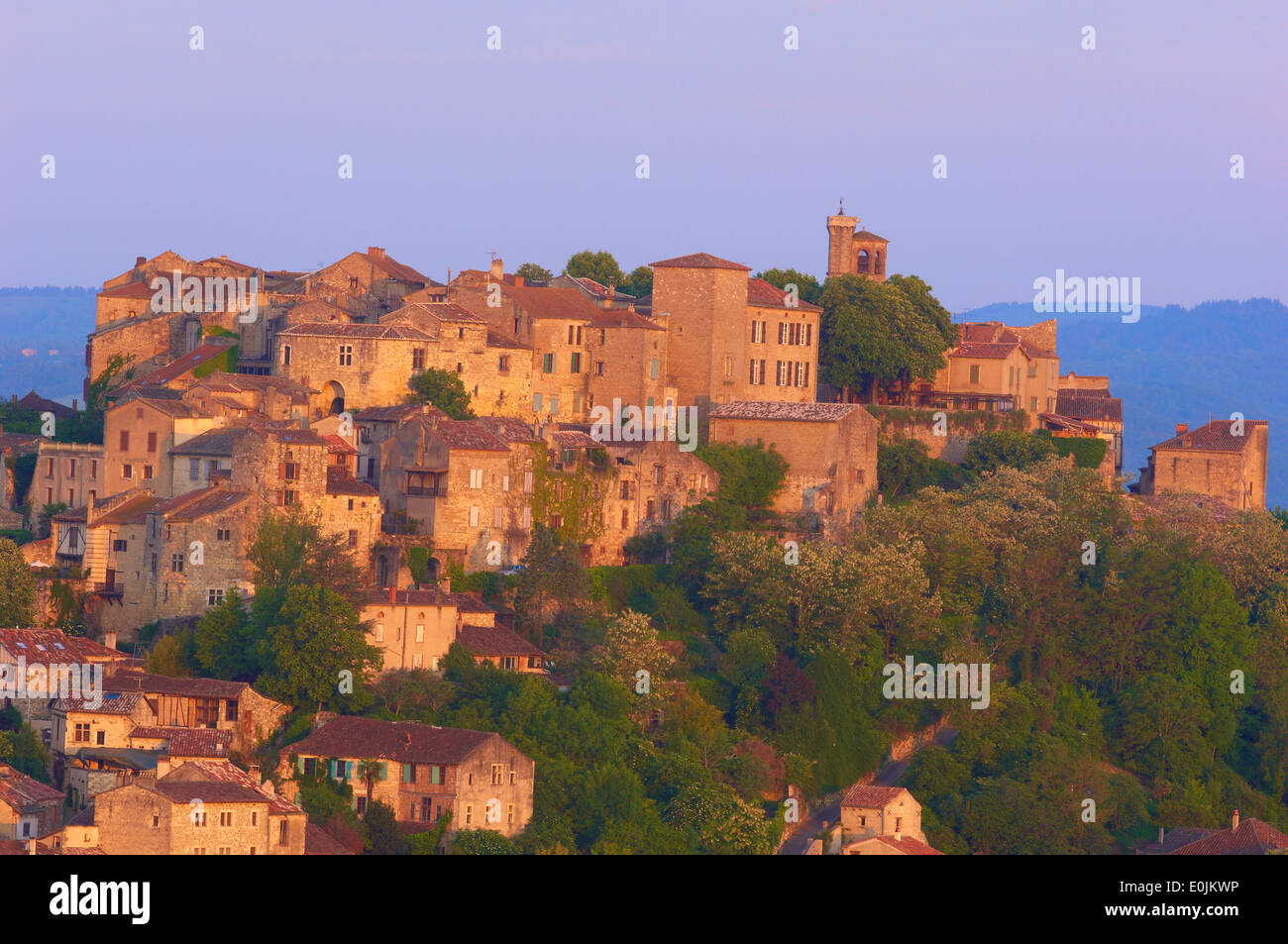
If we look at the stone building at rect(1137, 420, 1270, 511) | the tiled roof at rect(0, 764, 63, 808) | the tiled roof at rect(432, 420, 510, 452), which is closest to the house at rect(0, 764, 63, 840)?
the tiled roof at rect(0, 764, 63, 808)

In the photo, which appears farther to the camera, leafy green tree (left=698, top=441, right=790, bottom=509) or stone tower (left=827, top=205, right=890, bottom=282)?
stone tower (left=827, top=205, right=890, bottom=282)

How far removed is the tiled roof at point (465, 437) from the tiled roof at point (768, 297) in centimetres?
1424

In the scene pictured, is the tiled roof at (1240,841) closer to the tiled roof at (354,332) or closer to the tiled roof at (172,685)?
the tiled roof at (172,685)

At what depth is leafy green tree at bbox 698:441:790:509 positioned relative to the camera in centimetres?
6281

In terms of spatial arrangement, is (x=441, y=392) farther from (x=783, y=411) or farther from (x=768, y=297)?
(x=768, y=297)

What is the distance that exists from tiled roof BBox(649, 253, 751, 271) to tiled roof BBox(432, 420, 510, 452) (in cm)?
1264

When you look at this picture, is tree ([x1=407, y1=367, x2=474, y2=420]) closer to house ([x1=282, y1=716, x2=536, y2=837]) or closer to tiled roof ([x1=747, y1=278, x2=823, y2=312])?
tiled roof ([x1=747, y1=278, x2=823, y2=312])

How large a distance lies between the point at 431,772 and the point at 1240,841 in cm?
2108

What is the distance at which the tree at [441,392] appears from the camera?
200 feet

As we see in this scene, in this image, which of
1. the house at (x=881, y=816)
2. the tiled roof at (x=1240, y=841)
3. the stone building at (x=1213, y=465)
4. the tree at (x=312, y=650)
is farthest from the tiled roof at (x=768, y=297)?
the tiled roof at (x=1240, y=841)

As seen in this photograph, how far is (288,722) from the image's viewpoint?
168 ft
